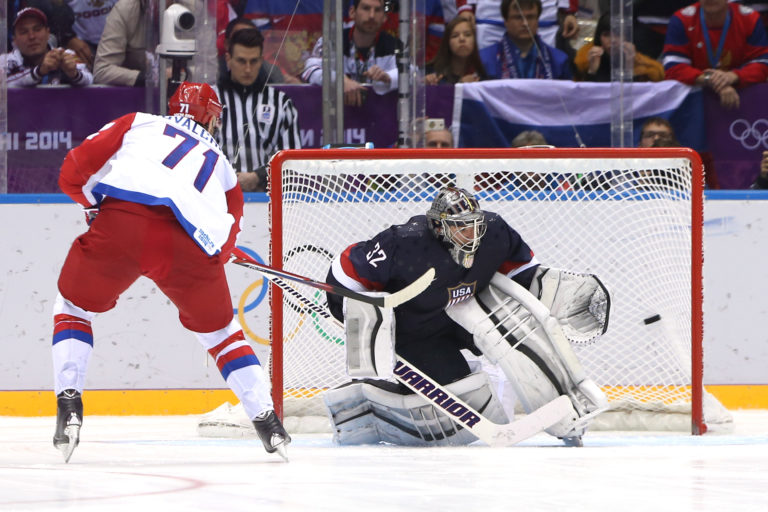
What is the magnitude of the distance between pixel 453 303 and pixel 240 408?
845 mm

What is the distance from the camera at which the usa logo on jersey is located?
3.69m

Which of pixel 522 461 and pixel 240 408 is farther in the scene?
pixel 240 408

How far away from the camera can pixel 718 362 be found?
15.6 ft

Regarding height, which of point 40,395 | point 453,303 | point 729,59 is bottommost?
point 40,395

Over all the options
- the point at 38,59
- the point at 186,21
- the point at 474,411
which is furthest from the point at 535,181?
the point at 38,59

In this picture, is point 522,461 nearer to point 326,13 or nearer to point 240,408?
point 240,408

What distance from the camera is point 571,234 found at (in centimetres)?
447

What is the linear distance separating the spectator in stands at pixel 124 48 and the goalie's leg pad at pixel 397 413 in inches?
77.2

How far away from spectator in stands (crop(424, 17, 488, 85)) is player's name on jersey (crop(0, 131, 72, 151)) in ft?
5.12

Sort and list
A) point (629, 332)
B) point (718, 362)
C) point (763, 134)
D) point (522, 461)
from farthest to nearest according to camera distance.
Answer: point (763, 134)
point (718, 362)
point (629, 332)
point (522, 461)

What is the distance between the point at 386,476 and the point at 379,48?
9.12 ft

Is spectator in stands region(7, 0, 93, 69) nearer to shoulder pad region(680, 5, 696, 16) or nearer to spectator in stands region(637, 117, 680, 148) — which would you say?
spectator in stands region(637, 117, 680, 148)

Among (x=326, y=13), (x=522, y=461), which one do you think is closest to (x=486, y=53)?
(x=326, y=13)

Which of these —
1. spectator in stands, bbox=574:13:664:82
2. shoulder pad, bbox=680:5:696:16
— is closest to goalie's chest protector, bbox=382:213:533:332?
spectator in stands, bbox=574:13:664:82
